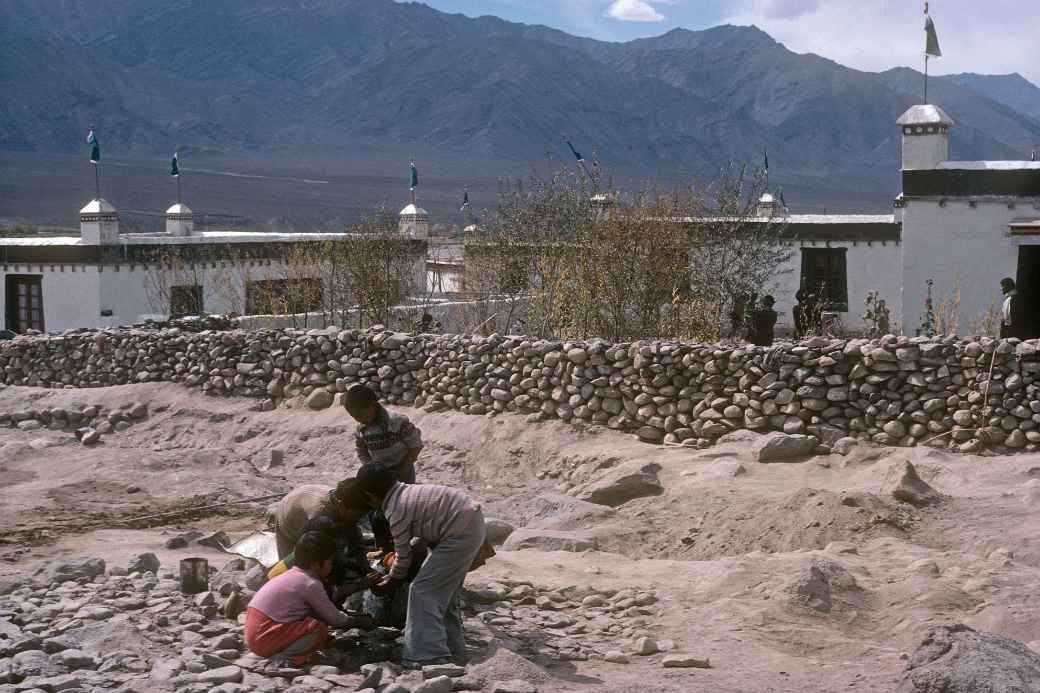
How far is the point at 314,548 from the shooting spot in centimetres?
652

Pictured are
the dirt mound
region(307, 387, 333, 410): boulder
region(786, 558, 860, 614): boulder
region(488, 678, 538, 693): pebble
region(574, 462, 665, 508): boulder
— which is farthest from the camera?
region(307, 387, 333, 410): boulder

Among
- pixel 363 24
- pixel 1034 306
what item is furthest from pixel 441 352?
pixel 363 24

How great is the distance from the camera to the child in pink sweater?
6.39m

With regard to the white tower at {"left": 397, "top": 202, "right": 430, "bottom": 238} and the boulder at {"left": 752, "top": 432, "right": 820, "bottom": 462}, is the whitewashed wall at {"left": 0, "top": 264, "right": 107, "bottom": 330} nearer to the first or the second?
the white tower at {"left": 397, "top": 202, "right": 430, "bottom": 238}

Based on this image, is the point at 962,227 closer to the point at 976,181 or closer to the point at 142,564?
the point at 976,181

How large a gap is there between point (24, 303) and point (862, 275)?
1787 cm

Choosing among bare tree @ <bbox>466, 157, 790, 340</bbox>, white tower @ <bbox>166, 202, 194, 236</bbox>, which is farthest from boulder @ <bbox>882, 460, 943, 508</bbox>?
white tower @ <bbox>166, 202, 194, 236</bbox>

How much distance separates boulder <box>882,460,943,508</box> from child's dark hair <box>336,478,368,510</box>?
536 cm

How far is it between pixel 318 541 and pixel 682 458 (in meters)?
6.62

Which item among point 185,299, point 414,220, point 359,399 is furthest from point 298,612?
point 414,220

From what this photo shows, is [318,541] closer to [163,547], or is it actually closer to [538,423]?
[163,547]

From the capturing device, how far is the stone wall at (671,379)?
1179 centimetres

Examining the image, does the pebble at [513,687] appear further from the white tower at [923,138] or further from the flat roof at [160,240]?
the flat roof at [160,240]

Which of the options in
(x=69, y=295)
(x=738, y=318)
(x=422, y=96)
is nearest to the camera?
(x=738, y=318)
